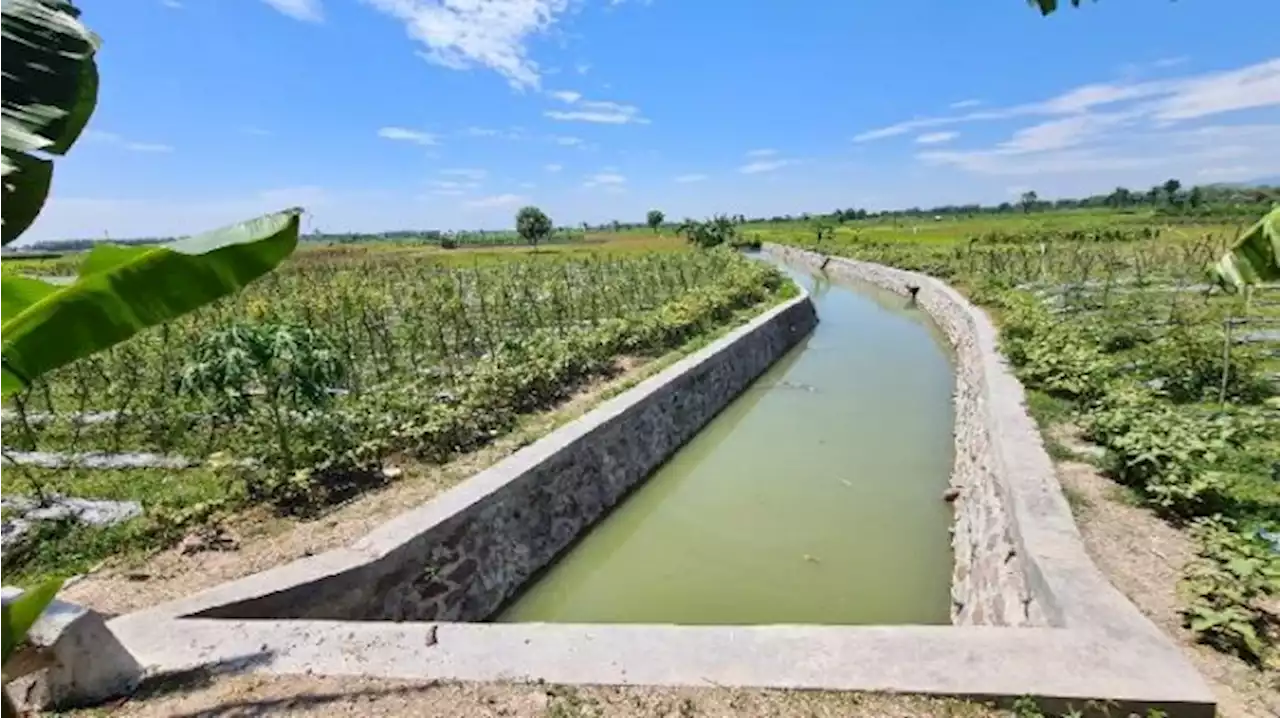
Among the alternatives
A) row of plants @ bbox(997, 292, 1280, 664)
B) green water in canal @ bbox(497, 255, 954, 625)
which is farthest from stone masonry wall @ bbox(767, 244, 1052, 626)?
row of plants @ bbox(997, 292, 1280, 664)

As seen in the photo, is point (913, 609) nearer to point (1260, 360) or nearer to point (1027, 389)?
point (1027, 389)

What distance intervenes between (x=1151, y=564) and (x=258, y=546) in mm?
5248

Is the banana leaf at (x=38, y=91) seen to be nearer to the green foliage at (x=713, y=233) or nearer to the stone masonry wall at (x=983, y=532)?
the stone masonry wall at (x=983, y=532)

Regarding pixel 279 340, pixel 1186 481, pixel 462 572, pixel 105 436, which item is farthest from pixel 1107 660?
pixel 105 436

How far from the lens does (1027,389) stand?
8062 millimetres

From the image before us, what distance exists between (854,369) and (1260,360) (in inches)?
216

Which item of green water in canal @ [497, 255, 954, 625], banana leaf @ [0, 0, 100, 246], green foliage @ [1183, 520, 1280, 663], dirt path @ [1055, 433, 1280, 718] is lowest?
green water in canal @ [497, 255, 954, 625]

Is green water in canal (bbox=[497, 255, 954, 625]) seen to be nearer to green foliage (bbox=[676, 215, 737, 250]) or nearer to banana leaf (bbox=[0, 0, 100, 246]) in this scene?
banana leaf (bbox=[0, 0, 100, 246])

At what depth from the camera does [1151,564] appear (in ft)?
13.7

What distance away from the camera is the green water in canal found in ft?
17.2

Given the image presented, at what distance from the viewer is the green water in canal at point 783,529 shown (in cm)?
523

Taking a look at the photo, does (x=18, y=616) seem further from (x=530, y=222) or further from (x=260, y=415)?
(x=530, y=222)

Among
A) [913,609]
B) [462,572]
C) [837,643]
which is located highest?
[837,643]

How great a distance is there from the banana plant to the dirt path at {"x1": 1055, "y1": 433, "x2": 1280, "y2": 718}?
3684mm
